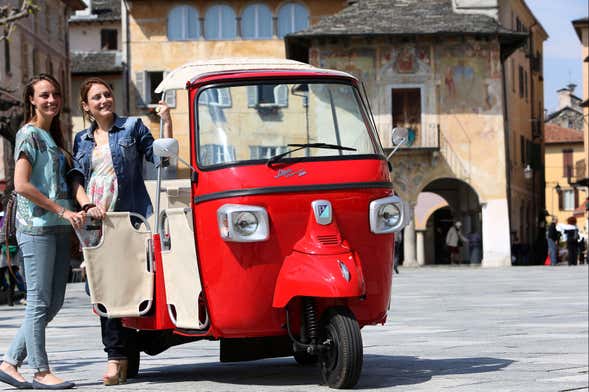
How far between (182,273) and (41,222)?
92 centimetres

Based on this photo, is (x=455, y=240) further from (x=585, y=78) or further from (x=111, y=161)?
(x=111, y=161)

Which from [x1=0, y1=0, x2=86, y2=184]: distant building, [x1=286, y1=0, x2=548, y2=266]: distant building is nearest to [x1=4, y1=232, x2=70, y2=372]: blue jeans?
[x1=0, y1=0, x2=86, y2=184]: distant building

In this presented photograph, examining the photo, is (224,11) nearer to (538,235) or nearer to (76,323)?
(538,235)

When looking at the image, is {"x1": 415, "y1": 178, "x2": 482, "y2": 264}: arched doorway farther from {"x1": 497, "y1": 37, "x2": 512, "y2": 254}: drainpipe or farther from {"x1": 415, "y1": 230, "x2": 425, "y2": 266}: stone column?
{"x1": 497, "y1": 37, "x2": 512, "y2": 254}: drainpipe

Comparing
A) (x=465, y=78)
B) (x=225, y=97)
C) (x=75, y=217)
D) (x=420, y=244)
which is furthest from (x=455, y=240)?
(x=75, y=217)

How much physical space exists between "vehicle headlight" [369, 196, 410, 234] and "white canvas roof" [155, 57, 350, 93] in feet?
2.89

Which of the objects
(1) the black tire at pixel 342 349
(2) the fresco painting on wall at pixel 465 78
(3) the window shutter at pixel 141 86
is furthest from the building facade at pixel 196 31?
(1) the black tire at pixel 342 349

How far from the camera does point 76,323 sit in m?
16.5

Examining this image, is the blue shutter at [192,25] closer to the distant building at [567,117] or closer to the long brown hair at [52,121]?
the long brown hair at [52,121]

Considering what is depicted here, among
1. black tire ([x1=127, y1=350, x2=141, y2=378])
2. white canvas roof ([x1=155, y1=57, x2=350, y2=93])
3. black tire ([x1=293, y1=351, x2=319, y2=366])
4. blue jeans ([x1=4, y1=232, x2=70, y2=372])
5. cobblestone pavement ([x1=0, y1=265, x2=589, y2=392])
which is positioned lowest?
cobblestone pavement ([x1=0, y1=265, x2=589, y2=392])

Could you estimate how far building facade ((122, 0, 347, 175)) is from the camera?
55.1 meters

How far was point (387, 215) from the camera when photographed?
8.83 metres

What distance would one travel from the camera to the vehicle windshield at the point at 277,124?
29.0 feet

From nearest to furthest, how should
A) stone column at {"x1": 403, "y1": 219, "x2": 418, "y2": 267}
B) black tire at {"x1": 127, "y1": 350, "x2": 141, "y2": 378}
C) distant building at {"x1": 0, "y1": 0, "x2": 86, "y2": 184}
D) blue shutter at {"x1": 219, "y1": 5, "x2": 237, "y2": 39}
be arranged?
black tire at {"x1": 127, "y1": 350, "x2": 141, "y2": 378}, distant building at {"x1": 0, "y1": 0, "x2": 86, "y2": 184}, stone column at {"x1": 403, "y1": 219, "x2": 418, "y2": 267}, blue shutter at {"x1": 219, "y1": 5, "x2": 237, "y2": 39}
